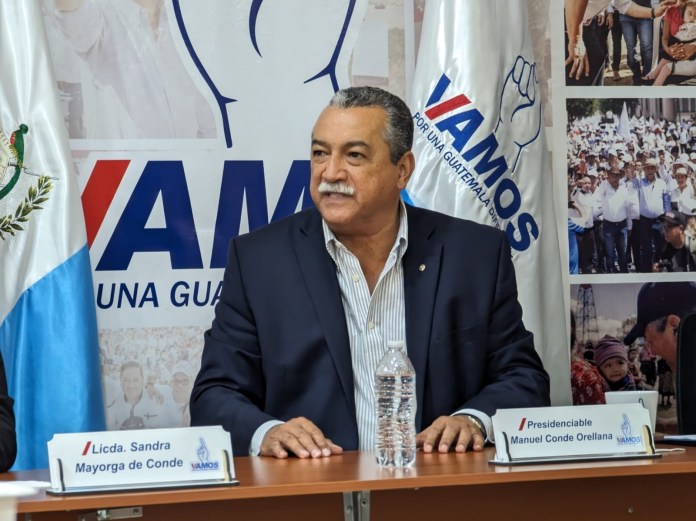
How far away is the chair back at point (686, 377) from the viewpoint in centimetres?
327

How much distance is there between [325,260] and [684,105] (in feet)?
6.67

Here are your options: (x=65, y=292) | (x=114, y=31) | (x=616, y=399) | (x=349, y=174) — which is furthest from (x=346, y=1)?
(x=616, y=399)

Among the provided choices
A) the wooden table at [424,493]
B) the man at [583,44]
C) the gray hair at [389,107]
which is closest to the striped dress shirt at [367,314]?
the gray hair at [389,107]

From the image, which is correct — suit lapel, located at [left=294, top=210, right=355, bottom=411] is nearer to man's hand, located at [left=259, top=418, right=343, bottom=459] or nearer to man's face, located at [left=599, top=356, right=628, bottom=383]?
man's hand, located at [left=259, top=418, right=343, bottom=459]

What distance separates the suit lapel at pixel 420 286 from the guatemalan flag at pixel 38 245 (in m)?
1.13

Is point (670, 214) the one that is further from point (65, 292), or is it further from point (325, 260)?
A: point (65, 292)

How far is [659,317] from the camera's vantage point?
14.4 ft

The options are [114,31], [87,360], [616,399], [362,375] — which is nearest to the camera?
[616,399]

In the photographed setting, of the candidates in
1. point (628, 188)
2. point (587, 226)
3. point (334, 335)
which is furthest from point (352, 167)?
point (628, 188)

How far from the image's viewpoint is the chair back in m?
3.27

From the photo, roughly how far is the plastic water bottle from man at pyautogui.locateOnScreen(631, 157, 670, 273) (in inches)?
→ 81.5

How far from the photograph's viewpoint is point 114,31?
3.88m

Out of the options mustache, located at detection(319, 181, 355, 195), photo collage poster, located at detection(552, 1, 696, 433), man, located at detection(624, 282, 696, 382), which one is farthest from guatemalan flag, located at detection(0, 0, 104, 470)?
man, located at detection(624, 282, 696, 382)

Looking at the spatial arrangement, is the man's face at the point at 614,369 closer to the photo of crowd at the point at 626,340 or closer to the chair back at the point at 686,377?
the photo of crowd at the point at 626,340
